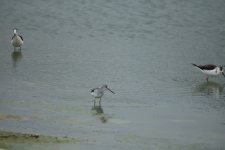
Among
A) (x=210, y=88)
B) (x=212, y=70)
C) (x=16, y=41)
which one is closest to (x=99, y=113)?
(x=210, y=88)

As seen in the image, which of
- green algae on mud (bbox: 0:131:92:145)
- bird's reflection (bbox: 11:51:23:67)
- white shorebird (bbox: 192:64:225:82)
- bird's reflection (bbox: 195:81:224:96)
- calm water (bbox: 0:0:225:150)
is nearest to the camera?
green algae on mud (bbox: 0:131:92:145)

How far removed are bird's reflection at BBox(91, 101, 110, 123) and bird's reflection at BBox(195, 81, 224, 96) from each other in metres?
3.71

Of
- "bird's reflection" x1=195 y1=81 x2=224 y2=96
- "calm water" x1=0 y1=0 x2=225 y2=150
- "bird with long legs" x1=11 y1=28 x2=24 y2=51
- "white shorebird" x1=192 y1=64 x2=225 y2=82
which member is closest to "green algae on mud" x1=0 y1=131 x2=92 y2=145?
"calm water" x1=0 y1=0 x2=225 y2=150

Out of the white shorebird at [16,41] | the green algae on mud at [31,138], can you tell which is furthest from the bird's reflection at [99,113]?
the white shorebird at [16,41]

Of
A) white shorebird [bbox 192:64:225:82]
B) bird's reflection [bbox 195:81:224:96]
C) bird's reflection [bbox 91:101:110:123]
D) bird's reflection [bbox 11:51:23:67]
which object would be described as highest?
bird's reflection [bbox 11:51:23:67]

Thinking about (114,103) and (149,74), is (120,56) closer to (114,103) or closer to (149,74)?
(149,74)

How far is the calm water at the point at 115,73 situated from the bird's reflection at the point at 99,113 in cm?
2

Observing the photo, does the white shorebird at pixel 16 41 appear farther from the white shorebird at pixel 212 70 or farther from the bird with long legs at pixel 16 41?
the white shorebird at pixel 212 70

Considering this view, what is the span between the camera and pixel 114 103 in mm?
18375

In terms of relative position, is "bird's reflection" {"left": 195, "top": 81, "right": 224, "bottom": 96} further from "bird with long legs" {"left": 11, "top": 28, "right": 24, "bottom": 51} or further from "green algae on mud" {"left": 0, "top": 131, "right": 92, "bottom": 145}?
"bird with long legs" {"left": 11, "top": 28, "right": 24, "bottom": 51}

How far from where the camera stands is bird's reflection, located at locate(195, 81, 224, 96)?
20270 millimetres

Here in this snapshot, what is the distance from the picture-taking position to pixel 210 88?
817 inches

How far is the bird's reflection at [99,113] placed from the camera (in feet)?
55.0

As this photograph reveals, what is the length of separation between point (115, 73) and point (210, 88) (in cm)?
295
